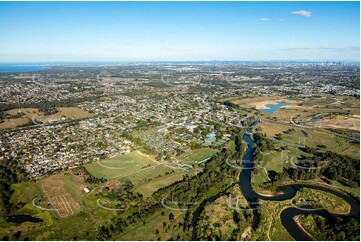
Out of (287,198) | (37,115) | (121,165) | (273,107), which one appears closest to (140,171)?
(121,165)

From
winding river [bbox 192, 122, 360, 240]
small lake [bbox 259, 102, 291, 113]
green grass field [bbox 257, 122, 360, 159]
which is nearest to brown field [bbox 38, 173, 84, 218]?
winding river [bbox 192, 122, 360, 240]

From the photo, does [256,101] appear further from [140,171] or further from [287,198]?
[140,171]

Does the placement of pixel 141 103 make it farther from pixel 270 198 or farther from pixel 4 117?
pixel 270 198

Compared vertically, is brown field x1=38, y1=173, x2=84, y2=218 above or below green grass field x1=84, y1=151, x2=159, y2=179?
below

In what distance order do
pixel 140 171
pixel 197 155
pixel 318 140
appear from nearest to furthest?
pixel 140 171
pixel 197 155
pixel 318 140

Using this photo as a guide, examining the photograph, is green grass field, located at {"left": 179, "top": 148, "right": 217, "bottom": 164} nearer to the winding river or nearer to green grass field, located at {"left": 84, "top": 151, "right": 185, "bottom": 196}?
green grass field, located at {"left": 84, "top": 151, "right": 185, "bottom": 196}

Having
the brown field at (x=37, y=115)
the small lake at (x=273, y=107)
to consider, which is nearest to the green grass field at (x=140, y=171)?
the brown field at (x=37, y=115)

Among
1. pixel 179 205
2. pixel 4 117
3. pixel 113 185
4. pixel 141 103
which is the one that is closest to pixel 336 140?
pixel 179 205

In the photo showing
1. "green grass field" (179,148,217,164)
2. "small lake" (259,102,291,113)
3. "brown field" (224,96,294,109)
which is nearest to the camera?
"green grass field" (179,148,217,164)

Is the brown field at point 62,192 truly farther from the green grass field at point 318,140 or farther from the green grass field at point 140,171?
the green grass field at point 318,140
